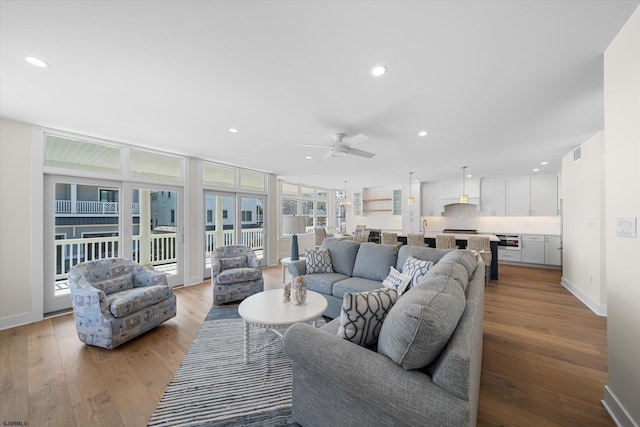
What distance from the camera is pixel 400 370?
113cm

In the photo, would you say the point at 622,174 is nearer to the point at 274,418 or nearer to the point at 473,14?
the point at 473,14

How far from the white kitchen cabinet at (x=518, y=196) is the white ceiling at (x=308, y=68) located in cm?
377

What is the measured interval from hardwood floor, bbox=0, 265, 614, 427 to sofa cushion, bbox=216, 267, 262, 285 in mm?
479

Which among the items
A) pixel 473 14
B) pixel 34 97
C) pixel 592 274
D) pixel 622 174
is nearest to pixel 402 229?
pixel 592 274

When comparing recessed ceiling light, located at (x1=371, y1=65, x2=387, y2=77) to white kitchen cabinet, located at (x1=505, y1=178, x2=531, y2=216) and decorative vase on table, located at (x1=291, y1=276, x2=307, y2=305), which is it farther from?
white kitchen cabinet, located at (x1=505, y1=178, x2=531, y2=216)

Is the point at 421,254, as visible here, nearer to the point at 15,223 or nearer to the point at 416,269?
the point at 416,269

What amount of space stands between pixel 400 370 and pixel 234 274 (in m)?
3.05

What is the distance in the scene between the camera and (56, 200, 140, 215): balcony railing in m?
3.47

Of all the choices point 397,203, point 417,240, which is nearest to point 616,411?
point 417,240

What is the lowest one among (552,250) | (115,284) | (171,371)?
(171,371)

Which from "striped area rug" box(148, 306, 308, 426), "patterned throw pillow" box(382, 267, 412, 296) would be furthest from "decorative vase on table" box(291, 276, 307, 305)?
"patterned throw pillow" box(382, 267, 412, 296)

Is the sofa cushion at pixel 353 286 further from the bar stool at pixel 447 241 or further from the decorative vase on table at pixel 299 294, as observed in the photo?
the bar stool at pixel 447 241

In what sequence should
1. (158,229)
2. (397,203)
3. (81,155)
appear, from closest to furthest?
(81,155), (158,229), (397,203)

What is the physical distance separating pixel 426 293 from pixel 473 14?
1672 millimetres
